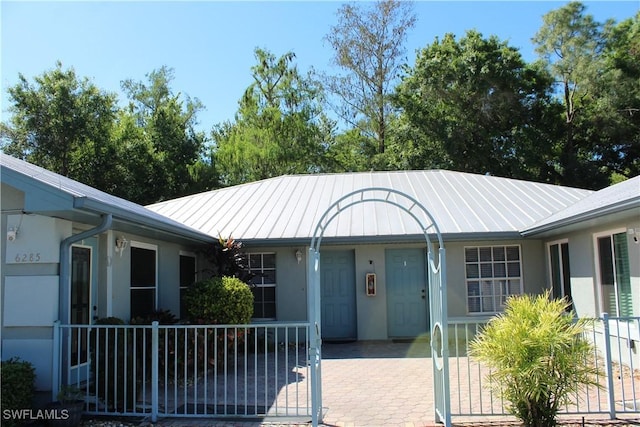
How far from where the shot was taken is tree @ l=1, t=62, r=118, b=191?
23156 mm

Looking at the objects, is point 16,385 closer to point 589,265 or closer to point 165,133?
point 589,265

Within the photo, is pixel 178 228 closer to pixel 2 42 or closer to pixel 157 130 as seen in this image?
pixel 2 42

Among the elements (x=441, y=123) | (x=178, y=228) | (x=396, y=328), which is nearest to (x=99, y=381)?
(x=178, y=228)

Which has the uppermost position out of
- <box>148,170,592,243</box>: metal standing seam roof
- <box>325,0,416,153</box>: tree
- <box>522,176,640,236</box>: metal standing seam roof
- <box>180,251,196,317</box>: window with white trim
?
<box>325,0,416,153</box>: tree

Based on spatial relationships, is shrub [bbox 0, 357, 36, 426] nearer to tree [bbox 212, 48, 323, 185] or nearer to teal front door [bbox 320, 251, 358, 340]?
teal front door [bbox 320, 251, 358, 340]

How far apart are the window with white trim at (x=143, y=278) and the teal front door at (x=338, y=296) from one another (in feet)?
14.2

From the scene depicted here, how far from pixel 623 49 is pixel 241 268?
18.7 metres

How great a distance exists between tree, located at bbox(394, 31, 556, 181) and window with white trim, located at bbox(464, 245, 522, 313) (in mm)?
10642

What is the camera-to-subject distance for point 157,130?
27.1 meters

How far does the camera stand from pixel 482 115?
22391 mm

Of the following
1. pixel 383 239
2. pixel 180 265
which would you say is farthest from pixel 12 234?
pixel 383 239

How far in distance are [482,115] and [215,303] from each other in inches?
653

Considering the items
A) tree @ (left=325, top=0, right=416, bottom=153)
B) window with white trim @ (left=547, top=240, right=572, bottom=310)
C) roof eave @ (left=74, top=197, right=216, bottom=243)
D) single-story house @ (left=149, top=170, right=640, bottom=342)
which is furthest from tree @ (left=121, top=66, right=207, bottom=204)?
window with white trim @ (left=547, top=240, right=572, bottom=310)

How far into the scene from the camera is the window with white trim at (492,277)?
1226cm
